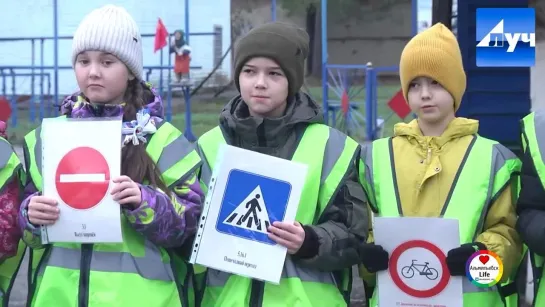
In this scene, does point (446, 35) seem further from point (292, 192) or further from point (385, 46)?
point (385, 46)

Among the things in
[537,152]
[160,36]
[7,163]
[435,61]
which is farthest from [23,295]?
[160,36]

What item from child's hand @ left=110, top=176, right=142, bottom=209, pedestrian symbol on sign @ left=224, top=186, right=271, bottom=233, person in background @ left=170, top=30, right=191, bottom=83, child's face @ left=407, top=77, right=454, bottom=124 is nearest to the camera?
child's hand @ left=110, top=176, right=142, bottom=209

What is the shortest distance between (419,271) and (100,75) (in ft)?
4.00

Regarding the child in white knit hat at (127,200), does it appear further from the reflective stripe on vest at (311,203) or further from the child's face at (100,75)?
the reflective stripe on vest at (311,203)

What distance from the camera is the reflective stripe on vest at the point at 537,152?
2.77 m

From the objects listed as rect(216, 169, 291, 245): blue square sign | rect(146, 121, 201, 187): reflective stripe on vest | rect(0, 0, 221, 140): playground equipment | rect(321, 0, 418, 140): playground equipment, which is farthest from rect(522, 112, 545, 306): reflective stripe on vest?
rect(0, 0, 221, 140): playground equipment

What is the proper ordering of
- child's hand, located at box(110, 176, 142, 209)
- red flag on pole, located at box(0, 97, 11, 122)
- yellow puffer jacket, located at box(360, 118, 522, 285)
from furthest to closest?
red flag on pole, located at box(0, 97, 11, 122), yellow puffer jacket, located at box(360, 118, 522, 285), child's hand, located at box(110, 176, 142, 209)

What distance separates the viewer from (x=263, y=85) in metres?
2.88

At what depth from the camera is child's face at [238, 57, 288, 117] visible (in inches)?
114

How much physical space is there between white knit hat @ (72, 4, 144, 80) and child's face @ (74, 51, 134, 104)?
0.08 ft

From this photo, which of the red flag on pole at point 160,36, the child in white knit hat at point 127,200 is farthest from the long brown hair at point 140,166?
the red flag on pole at point 160,36

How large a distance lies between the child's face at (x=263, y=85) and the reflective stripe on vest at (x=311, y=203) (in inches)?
6.1

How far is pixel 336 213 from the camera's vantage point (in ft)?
9.50

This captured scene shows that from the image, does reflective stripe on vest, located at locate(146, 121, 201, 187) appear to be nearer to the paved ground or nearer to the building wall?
the paved ground
